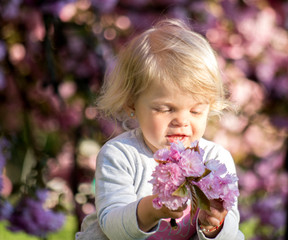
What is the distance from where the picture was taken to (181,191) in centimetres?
148

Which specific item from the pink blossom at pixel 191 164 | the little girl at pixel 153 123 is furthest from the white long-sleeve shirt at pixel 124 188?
the pink blossom at pixel 191 164

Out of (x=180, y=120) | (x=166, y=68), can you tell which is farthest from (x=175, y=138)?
(x=166, y=68)

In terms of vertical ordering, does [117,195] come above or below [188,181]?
below

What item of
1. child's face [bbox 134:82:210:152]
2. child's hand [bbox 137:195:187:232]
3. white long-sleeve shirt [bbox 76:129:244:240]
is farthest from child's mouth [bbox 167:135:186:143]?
child's hand [bbox 137:195:187:232]

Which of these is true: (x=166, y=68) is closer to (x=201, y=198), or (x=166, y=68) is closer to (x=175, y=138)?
(x=175, y=138)

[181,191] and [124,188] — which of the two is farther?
[124,188]

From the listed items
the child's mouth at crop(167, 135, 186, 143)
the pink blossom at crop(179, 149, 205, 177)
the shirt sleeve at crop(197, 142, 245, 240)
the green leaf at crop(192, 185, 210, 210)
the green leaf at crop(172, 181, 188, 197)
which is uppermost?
the pink blossom at crop(179, 149, 205, 177)

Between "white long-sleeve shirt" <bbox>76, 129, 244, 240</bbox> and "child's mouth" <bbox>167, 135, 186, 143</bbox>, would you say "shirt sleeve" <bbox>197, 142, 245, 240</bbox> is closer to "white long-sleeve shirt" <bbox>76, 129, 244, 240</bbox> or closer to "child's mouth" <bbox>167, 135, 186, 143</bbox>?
"white long-sleeve shirt" <bbox>76, 129, 244, 240</bbox>

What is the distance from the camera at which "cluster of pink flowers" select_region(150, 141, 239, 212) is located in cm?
148

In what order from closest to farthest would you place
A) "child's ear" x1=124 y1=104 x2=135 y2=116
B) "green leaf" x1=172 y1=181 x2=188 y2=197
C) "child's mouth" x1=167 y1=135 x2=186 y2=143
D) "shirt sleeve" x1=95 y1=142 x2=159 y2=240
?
"green leaf" x1=172 y1=181 x2=188 y2=197
"shirt sleeve" x1=95 y1=142 x2=159 y2=240
"child's mouth" x1=167 y1=135 x2=186 y2=143
"child's ear" x1=124 y1=104 x2=135 y2=116

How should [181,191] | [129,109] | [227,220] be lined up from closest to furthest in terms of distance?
1. [181,191]
2. [227,220]
3. [129,109]

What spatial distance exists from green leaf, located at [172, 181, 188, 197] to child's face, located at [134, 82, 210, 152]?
0.28m

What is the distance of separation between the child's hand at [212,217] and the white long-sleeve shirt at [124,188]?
2 centimetres

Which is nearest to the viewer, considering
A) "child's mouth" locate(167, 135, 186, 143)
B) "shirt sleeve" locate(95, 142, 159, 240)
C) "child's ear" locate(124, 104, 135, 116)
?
"shirt sleeve" locate(95, 142, 159, 240)
